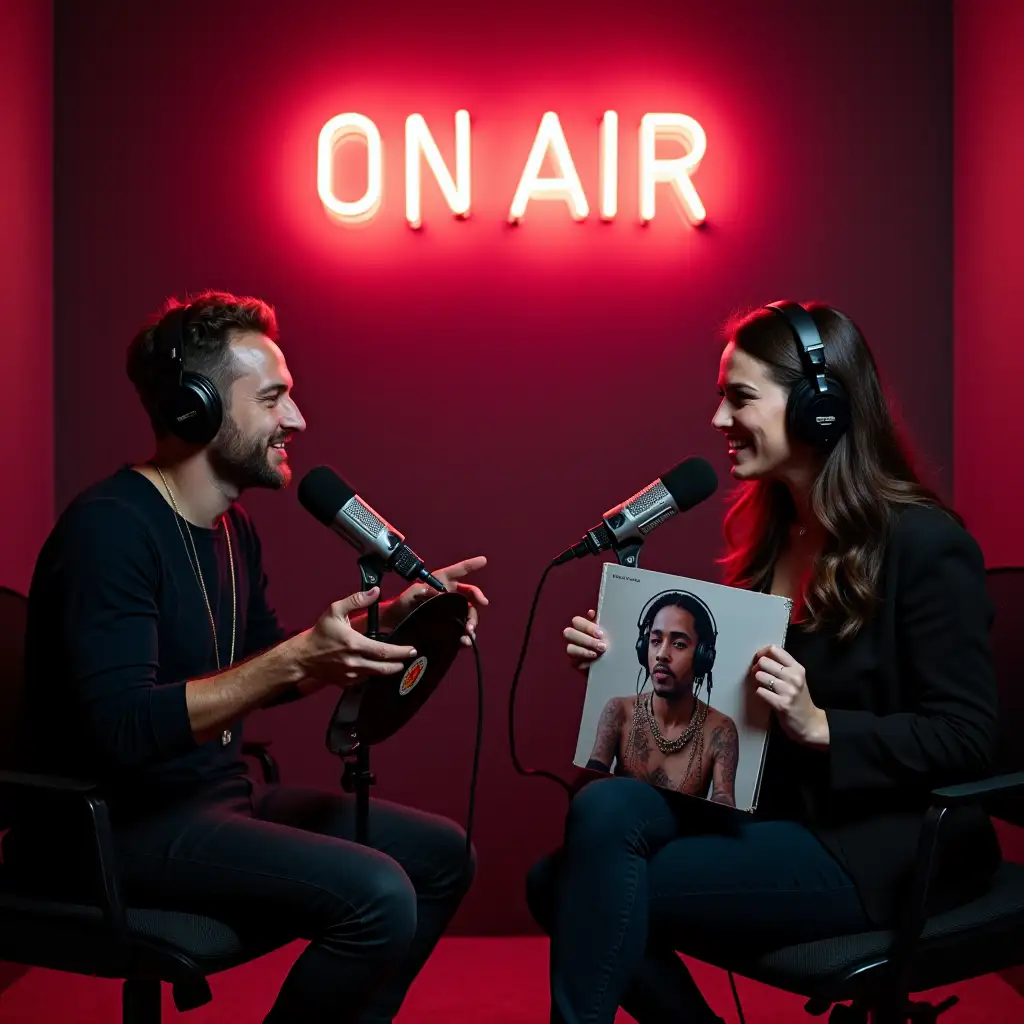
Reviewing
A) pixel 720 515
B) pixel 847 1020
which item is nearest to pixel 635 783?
pixel 847 1020

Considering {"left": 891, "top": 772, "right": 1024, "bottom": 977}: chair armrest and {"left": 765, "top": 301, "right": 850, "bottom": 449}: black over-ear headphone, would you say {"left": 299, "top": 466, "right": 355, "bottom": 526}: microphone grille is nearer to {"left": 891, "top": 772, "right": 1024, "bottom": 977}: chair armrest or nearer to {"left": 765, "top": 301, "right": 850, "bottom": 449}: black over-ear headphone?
{"left": 765, "top": 301, "right": 850, "bottom": 449}: black over-ear headphone

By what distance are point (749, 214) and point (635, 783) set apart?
1.86 meters

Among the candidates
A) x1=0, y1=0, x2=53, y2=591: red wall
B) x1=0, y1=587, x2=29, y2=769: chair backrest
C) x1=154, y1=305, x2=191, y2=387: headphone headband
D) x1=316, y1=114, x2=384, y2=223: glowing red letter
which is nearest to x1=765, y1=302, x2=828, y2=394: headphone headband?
x1=154, y1=305, x2=191, y2=387: headphone headband

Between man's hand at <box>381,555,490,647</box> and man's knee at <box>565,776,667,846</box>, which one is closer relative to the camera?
man's knee at <box>565,776,667,846</box>

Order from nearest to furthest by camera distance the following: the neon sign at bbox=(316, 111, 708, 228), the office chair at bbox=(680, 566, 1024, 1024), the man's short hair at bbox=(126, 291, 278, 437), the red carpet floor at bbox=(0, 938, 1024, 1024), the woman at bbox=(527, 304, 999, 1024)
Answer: the office chair at bbox=(680, 566, 1024, 1024) → the woman at bbox=(527, 304, 999, 1024) → the man's short hair at bbox=(126, 291, 278, 437) → the red carpet floor at bbox=(0, 938, 1024, 1024) → the neon sign at bbox=(316, 111, 708, 228)

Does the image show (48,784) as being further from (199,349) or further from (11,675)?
(199,349)

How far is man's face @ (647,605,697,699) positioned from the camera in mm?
1813

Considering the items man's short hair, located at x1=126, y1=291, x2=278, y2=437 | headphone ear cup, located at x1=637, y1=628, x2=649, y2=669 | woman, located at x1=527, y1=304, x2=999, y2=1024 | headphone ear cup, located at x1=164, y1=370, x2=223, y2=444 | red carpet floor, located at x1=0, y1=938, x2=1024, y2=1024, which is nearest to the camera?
woman, located at x1=527, y1=304, x2=999, y2=1024

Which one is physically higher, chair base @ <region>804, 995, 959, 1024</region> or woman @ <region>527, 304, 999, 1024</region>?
woman @ <region>527, 304, 999, 1024</region>

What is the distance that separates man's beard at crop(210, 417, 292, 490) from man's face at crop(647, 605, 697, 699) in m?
0.81

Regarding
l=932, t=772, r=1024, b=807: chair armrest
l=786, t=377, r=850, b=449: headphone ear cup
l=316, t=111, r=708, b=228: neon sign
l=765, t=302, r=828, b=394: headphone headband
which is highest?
l=316, t=111, r=708, b=228: neon sign

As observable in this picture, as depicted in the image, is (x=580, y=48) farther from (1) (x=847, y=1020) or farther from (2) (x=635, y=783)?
(1) (x=847, y=1020)

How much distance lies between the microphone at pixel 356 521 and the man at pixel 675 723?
1.32 feet

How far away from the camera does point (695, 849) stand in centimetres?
182
